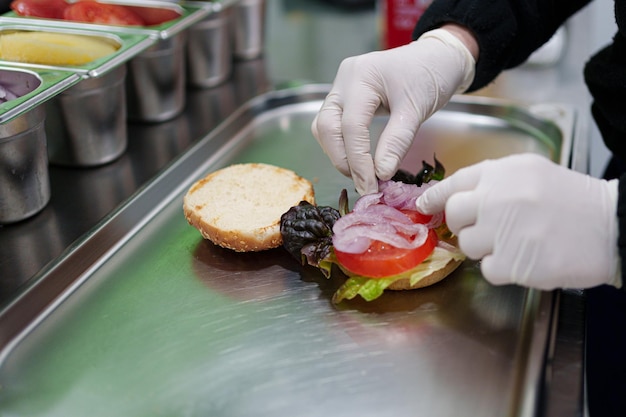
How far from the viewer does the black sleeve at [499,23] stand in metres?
1.65

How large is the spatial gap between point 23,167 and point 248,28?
1.32 metres

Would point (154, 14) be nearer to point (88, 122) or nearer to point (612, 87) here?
point (88, 122)

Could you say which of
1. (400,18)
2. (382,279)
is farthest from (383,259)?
(400,18)

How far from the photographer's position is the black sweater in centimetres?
156

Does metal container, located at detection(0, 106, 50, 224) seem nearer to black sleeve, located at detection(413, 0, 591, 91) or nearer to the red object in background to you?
black sleeve, located at detection(413, 0, 591, 91)

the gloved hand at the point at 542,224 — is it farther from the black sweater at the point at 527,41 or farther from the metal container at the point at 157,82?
the metal container at the point at 157,82

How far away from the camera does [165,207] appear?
1.74 m

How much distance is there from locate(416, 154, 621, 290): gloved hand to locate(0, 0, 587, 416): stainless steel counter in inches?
6.0

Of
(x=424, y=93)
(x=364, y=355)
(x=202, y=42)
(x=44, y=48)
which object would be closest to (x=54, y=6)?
(x=44, y=48)

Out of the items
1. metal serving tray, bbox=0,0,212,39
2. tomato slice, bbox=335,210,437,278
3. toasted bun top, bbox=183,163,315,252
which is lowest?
toasted bun top, bbox=183,163,315,252

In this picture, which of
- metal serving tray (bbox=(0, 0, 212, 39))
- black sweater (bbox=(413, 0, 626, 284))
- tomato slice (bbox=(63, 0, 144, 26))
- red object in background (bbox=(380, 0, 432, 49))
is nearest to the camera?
black sweater (bbox=(413, 0, 626, 284))

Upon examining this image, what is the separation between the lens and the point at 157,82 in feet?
6.80

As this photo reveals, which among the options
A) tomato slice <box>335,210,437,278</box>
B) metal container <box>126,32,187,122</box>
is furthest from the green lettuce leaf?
metal container <box>126,32,187,122</box>

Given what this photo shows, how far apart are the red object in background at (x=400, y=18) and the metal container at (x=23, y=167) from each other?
1.47m
